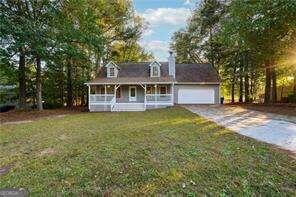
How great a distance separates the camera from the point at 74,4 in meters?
26.4

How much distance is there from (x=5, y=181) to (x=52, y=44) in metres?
18.3

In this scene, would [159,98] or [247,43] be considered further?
[159,98]

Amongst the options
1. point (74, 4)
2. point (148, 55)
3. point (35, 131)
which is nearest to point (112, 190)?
point (35, 131)

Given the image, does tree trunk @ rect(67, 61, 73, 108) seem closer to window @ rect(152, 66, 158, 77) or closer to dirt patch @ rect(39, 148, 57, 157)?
window @ rect(152, 66, 158, 77)

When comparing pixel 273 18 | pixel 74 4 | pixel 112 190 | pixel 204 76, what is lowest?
pixel 112 190

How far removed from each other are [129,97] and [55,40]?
9655 mm

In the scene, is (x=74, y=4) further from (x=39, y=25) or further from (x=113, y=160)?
(x=113, y=160)

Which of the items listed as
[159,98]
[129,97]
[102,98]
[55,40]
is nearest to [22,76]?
[55,40]

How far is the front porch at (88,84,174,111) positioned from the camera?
2906 cm

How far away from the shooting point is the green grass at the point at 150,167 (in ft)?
21.0

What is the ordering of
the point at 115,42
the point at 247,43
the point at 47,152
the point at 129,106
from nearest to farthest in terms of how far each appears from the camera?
the point at 47,152 < the point at 247,43 < the point at 129,106 < the point at 115,42

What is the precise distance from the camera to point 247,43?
21828mm

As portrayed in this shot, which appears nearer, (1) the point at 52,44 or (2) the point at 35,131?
(2) the point at 35,131

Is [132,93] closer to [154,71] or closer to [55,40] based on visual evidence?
[154,71]
